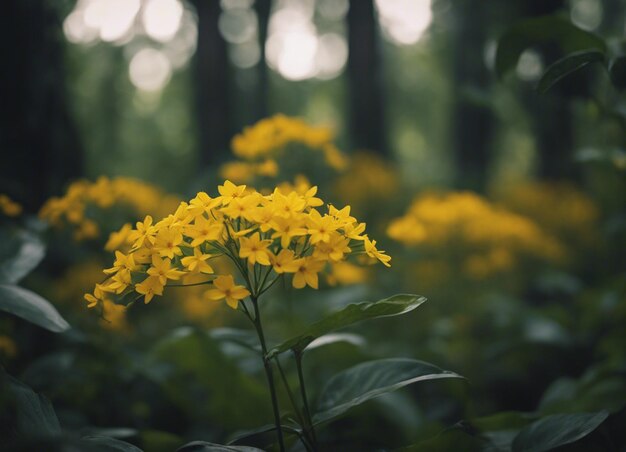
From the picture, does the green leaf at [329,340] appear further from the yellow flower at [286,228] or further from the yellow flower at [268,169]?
the yellow flower at [268,169]

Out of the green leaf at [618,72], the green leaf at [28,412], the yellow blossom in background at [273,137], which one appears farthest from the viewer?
the yellow blossom in background at [273,137]

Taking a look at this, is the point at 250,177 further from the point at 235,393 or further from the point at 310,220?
the point at 310,220

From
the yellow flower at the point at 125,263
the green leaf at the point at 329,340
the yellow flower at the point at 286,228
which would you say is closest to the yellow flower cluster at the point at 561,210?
the green leaf at the point at 329,340

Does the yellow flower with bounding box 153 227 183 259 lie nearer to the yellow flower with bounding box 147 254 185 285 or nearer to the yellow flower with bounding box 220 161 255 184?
the yellow flower with bounding box 147 254 185 285

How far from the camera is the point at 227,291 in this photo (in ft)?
4.70

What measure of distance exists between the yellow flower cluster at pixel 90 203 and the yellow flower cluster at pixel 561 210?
508 cm

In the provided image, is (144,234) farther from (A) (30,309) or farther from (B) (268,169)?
(B) (268,169)

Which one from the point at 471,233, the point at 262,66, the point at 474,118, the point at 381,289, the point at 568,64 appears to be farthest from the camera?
the point at 262,66

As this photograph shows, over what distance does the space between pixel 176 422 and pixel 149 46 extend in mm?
19751

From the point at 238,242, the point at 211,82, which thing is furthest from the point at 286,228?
the point at 211,82

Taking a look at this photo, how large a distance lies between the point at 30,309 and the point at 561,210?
20.4ft

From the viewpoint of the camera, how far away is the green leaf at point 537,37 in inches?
80.2

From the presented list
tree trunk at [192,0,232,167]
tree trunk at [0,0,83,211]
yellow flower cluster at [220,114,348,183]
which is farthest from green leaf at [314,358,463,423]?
tree trunk at [192,0,232,167]

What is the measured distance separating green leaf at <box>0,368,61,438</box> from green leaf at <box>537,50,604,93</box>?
74.4 inches
